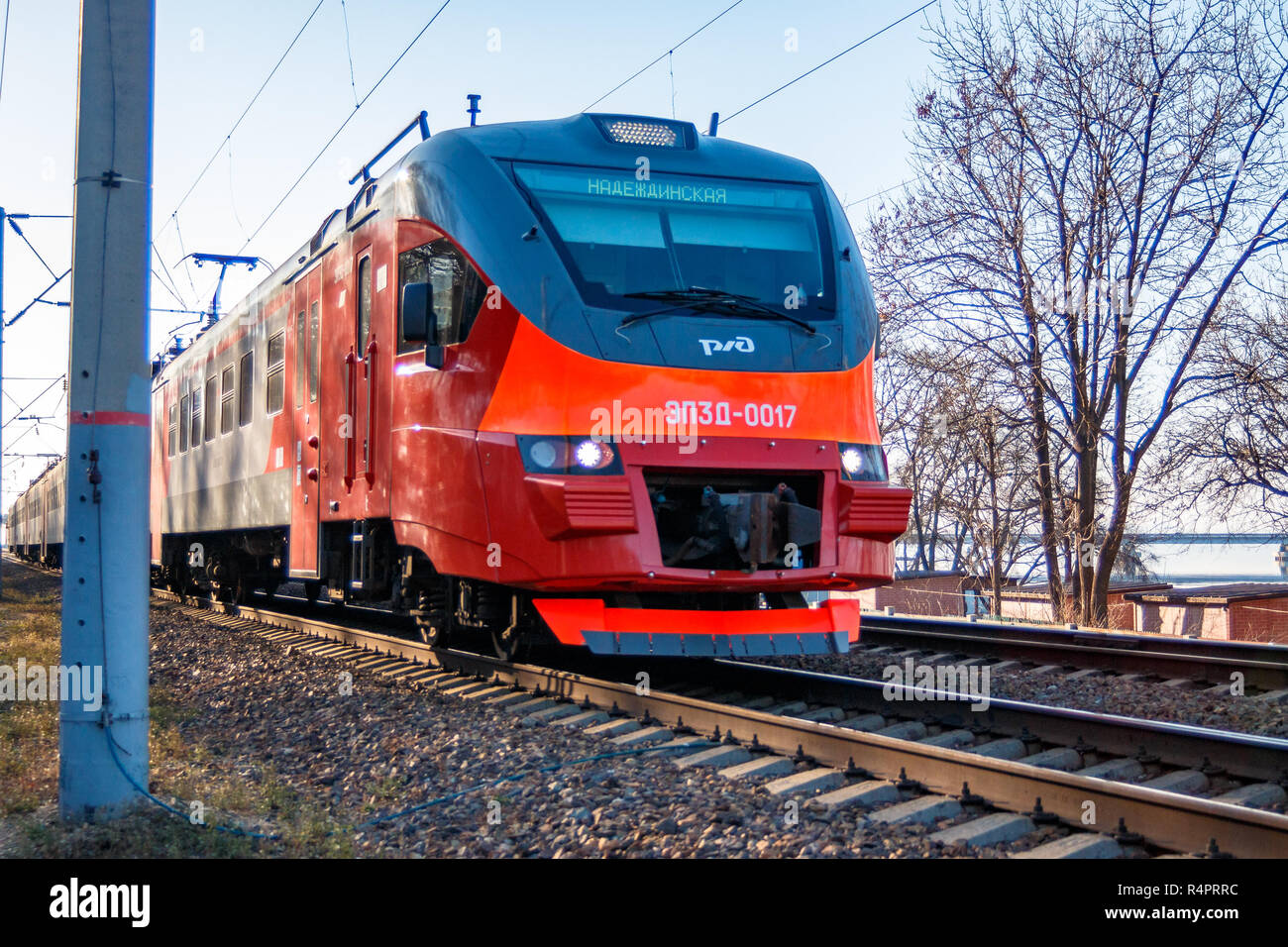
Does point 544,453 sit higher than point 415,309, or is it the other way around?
point 415,309

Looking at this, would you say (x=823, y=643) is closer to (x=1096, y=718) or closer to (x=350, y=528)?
(x=1096, y=718)

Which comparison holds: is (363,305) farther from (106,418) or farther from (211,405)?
(211,405)

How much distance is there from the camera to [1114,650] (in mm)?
8766

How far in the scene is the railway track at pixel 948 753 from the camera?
4340 millimetres

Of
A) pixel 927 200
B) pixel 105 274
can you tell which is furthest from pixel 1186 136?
pixel 105 274

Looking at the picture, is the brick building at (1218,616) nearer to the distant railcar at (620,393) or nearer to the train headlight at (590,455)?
the distant railcar at (620,393)

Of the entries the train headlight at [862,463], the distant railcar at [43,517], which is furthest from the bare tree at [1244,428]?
the distant railcar at [43,517]

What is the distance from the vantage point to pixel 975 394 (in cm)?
1912

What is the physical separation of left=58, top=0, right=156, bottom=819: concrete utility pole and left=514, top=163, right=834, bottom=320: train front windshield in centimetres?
258

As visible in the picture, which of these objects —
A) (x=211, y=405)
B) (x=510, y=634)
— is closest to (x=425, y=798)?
(x=510, y=634)

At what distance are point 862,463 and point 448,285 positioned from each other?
9.36ft

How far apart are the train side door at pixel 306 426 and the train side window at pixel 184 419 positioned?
6071 mm

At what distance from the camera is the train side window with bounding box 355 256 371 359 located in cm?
895
